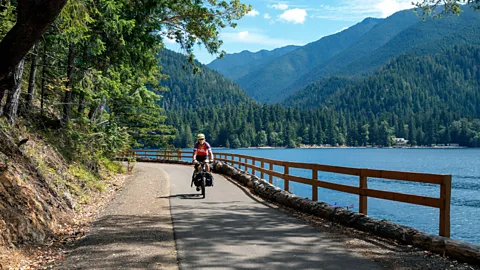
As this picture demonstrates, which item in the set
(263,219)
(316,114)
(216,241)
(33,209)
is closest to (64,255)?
(33,209)

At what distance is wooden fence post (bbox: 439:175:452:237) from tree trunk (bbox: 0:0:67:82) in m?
5.75

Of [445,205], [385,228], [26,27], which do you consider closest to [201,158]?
Answer: [385,228]

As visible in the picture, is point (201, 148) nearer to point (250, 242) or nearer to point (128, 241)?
point (128, 241)

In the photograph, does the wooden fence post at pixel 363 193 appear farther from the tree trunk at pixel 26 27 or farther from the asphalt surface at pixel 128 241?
the tree trunk at pixel 26 27

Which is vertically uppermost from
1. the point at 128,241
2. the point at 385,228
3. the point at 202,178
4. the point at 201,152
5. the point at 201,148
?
the point at 201,148

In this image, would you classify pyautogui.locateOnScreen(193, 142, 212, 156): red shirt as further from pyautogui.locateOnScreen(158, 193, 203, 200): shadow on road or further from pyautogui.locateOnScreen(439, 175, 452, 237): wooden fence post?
pyautogui.locateOnScreen(439, 175, 452, 237): wooden fence post

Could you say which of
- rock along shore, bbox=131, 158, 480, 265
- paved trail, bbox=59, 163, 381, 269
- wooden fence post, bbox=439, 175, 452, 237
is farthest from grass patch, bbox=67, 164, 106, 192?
wooden fence post, bbox=439, 175, 452, 237

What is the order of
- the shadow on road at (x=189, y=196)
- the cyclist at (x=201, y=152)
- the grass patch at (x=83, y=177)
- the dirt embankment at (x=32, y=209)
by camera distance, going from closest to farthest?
1. the dirt embankment at (x=32, y=209)
2. the grass patch at (x=83, y=177)
3. the shadow on road at (x=189, y=196)
4. the cyclist at (x=201, y=152)

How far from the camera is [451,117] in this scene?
593 feet

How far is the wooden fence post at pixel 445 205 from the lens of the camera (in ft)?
20.1

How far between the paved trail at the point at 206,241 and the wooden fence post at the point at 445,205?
1436 millimetres

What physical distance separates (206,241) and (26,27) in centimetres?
414

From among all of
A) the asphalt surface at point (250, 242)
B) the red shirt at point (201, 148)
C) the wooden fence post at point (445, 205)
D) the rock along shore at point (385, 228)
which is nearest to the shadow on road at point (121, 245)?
the asphalt surface at point (250, 242)

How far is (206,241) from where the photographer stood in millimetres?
6879
